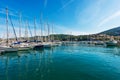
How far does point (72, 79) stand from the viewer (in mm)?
14164

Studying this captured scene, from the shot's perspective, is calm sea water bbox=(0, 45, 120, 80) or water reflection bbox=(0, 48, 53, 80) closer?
calm sea water bbox=(0, 45, 120, 80)

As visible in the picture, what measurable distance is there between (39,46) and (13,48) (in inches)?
652

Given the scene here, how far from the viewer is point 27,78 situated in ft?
48.0

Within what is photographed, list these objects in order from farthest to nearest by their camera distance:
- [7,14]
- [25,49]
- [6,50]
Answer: [25,49]
[7,14]
[6,50]

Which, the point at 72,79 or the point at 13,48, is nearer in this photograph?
the point at 72,79

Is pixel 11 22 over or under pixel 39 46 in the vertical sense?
over

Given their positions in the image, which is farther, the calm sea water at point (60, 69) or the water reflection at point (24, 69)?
the water reflection at point (24, 69)

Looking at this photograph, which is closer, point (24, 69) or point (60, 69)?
point (60, 69)

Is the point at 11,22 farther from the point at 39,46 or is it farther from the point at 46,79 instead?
the point at 46,79

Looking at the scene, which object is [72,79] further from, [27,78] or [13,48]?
[13,48]

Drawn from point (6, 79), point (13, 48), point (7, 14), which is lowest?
point (6, 79)

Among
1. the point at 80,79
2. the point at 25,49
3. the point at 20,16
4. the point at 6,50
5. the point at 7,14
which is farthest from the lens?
the point at 20,16

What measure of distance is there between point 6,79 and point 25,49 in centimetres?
3062

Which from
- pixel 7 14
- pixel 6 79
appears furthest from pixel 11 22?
pixel 6 79
